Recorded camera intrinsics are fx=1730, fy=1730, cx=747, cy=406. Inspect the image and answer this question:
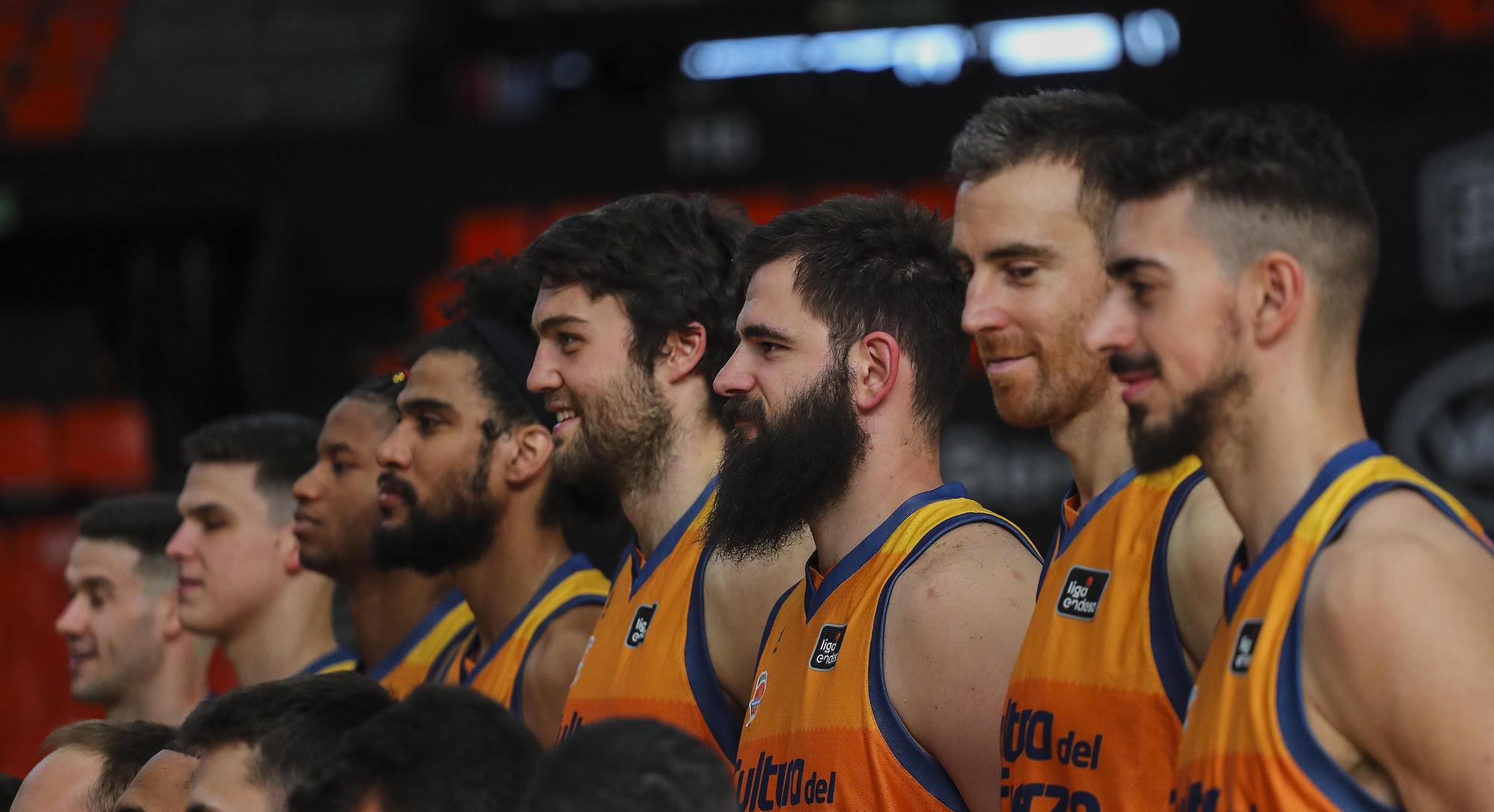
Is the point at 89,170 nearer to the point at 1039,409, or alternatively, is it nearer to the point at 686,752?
the point at 1039,409

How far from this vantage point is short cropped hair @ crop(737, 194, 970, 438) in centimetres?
324

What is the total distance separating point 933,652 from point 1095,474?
396 millimetres

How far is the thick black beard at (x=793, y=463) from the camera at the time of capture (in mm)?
3158

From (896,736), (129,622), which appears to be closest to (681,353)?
(896,736)

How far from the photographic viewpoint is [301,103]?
1247 centimetres

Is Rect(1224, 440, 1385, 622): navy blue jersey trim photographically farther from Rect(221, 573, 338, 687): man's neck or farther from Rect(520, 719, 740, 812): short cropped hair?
Rect(221, 573, 338, 687): man's neck

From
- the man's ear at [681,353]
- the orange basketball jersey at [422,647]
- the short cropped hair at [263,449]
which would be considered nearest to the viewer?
the man's ear at [681,353]

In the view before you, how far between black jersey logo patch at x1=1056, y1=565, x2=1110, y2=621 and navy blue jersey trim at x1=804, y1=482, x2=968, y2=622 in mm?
425

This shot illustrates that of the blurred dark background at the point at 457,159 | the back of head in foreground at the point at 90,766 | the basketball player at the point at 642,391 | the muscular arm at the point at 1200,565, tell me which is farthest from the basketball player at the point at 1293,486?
the blurred dark background at the point at 457,159

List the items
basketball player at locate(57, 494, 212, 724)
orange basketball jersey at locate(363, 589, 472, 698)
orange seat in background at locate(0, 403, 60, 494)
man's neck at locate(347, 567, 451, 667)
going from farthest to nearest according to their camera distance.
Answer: orange seat in background at locate(0, 403, 60, 494) → basketball player at locate(57, 494, 212, 724) → man's neck at locate(347, 567, 451, 667) → orange basketball jersey at locate(363, 589, 472, 698)

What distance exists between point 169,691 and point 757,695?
3.50 m

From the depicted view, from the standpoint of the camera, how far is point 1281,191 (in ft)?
7.00

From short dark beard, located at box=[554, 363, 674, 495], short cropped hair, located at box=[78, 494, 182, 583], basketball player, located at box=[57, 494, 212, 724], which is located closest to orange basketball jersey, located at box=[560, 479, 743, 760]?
short dark beard, located at box=[554, 363, 674, 495]

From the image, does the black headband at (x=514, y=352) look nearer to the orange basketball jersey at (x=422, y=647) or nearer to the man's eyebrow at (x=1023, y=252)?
the orange basketball jersey at (x=422, y=647)
